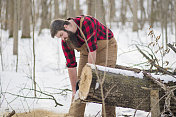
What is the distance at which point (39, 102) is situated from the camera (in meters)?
3.32

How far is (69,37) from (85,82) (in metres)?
0.55

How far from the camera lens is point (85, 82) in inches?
78.3

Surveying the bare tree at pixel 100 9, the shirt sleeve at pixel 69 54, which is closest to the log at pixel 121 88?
the shirt sleeve at pixel 69 54

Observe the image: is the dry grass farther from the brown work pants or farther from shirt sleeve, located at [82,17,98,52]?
shirt sleeve, located at [82,17,98,52]

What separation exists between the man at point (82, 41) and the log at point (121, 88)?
28cm

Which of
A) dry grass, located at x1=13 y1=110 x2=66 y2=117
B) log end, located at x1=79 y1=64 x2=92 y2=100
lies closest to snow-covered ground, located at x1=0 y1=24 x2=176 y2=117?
dry grass, located at x1=13 y1=110 x2=66 y2=117

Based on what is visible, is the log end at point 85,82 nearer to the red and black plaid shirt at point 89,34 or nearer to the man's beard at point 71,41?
the red and black plaid shirt at point 89,34

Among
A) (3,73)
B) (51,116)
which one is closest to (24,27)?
(3,73)

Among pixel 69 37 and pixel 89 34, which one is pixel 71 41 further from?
pixel 89 34

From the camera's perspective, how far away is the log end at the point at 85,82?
1.92m

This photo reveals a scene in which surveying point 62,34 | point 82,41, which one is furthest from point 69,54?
point 62,34

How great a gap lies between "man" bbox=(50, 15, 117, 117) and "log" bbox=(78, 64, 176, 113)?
28 cm

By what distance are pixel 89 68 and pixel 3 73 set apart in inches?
127

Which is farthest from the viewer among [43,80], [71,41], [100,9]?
[43,80]
